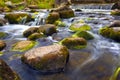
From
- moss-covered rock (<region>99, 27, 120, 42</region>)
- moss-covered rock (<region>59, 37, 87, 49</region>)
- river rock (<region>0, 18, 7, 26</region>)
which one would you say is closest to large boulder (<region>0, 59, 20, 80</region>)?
moss-covered rock (<region>59, 37, 87, 49</region>)

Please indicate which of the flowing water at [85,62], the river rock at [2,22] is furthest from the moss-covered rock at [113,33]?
the river rock at [2,22]

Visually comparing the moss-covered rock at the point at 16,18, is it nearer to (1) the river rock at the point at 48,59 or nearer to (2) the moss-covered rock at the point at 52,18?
(2) the moss-covered rock at the point at 52,18

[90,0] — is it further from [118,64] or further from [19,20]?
[118,64]

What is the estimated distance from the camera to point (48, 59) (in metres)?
8.44

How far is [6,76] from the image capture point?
619 centimetres

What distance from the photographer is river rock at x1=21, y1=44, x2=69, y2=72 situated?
841 centimetres

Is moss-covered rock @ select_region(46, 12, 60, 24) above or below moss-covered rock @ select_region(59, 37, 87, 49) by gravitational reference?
below

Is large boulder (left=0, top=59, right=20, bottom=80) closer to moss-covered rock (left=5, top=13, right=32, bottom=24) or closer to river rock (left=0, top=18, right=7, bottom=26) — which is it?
river rock (left=0, top=18, right=7, bottom=26)

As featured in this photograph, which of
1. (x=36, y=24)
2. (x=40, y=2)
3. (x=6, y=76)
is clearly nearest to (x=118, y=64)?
(x=6, y=76)

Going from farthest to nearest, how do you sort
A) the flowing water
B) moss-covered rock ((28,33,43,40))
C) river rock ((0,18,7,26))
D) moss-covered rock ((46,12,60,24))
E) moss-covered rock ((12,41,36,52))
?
river rock ((0,18,7,26)), moss-covered rock ((46,12,60,24)), moss-covered rock ((28,33,43,40)), moss-covered rock ((12,41,36,52)), the flowing water

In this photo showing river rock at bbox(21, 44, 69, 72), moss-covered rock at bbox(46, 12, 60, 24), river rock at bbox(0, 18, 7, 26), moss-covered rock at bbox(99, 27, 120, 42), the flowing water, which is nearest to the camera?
the flowing water

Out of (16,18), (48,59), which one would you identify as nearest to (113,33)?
(48,59)

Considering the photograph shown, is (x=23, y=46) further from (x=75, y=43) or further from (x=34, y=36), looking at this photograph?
(x=75, y=43)

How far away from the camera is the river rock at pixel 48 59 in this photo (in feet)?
27.6
